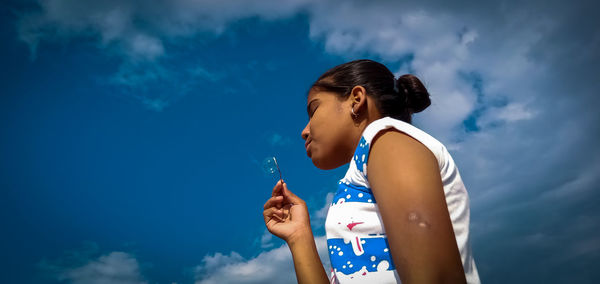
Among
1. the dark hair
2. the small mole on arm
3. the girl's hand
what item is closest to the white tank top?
the small mole on arm

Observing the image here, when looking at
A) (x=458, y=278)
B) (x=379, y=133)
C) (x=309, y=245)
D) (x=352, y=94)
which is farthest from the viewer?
(x=309, y=245)

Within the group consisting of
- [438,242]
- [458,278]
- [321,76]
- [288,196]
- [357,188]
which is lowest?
[458,278]

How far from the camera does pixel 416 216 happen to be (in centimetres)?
124

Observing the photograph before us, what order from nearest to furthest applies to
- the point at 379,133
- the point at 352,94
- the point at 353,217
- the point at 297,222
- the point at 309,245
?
the point at 379,133 → the point at 353,217 → the point at 352,94 → the point at 309,245 → the point at 297,222

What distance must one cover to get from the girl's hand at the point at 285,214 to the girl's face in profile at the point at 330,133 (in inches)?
19.1

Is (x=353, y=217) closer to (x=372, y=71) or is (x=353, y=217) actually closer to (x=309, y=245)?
(x=309, y=245)

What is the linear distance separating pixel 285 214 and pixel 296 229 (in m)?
0.27

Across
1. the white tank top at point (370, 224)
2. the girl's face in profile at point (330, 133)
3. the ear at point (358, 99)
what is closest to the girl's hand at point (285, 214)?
the girl's face in profile at point (330, 133)

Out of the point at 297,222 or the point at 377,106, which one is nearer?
the point at 377,106

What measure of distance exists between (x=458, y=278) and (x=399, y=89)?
1.61 meters

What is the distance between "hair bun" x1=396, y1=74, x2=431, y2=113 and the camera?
103 inches

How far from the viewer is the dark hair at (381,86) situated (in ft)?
7.72

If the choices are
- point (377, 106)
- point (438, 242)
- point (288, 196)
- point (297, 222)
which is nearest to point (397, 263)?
point (438, 242)

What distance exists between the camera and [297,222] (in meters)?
2.64
